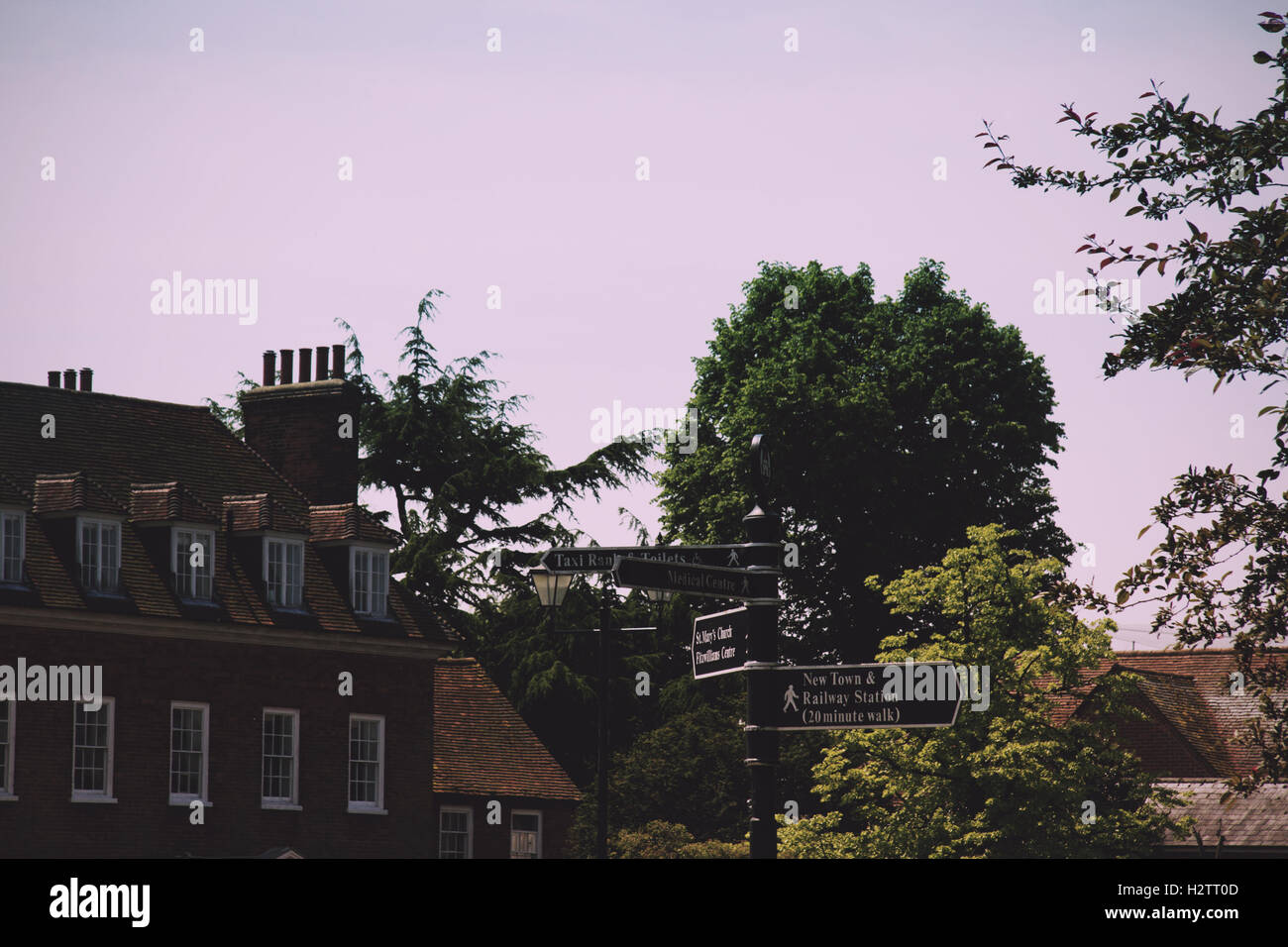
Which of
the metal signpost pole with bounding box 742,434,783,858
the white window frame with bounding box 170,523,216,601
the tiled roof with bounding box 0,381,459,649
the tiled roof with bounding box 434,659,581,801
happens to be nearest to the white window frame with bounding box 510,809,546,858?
the tiled roof with bounding box 434,659,581,801

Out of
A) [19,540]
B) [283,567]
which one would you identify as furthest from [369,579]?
[19,540]

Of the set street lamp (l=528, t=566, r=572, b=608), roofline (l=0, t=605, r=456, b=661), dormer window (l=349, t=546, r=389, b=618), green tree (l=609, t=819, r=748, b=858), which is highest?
dormer window (l=349, t=546, r=389, b=618)

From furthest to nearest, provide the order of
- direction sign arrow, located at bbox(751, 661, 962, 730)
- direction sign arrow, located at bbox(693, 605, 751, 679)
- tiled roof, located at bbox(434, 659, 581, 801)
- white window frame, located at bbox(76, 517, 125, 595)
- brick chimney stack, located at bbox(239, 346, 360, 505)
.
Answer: tiled roof, located at bbox(434, 659, 581, 801) < brick chimney stack, located at bbox(239, 346, 360, 505) < white window frame, located at bbox(76, 517, 125, 595) < direction sign arrow, located at bbox(693, 605, 751, 679) < direction sign arrow, located at bbox(751, 661, 962, 730)

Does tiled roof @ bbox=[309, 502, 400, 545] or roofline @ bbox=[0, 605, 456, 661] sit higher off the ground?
tiled roof @ bbox=[309, 502, 400, 545]

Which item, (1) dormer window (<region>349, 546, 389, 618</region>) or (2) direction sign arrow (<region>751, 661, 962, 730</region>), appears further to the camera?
(1) dormer window (<region>349, 546, 389, 618</region>)

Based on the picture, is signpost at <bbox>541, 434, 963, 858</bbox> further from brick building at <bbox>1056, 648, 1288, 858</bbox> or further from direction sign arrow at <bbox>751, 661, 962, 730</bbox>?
brick building at <bbox>1056, 648, 1288, 858</bbox>

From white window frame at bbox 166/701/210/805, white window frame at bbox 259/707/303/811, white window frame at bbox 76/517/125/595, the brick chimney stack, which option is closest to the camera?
white window frame at bbox 76/517/125/595

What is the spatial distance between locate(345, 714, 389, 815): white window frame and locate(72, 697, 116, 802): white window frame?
5.97 m

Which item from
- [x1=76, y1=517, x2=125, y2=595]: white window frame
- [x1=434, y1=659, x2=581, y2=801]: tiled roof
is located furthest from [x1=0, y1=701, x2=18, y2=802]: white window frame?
[x1=434, y1=659, x2=581, y2=801]: tiled roof

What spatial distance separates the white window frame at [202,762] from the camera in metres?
35.7

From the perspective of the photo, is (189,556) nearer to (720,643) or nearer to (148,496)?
(148,496)

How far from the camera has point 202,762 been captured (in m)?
36.2

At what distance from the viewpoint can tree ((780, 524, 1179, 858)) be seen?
33.1 meters
